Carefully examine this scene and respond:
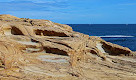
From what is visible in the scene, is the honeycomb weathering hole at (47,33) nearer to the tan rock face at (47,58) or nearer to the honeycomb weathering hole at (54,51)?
the tan rock face at (47,58)

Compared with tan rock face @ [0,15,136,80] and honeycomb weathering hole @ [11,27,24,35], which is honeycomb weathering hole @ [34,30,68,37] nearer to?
tan rock face @ [0,15,136,80]

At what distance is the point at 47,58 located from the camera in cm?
1352

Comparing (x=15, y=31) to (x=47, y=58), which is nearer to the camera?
(x=47, y=58)

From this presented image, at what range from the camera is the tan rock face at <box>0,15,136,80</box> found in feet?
37.0

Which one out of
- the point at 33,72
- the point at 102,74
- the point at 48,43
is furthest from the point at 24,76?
the point at 102,74

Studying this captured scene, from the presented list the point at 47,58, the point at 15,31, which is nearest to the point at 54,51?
the point at 47,58

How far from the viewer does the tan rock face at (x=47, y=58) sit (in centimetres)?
1129

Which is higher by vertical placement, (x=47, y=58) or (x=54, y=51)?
(x=54, y=51)

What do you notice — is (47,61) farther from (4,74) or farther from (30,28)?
(30,28)

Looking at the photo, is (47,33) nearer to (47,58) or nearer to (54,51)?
(54,51)

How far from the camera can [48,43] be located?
48.8ft

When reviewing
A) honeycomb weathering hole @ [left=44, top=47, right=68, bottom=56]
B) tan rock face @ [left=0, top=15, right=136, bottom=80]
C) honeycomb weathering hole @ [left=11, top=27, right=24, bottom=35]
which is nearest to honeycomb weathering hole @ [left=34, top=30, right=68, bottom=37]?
tan rock face @ [left=0, top=15, right=136, bottom=80]

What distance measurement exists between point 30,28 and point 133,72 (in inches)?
343

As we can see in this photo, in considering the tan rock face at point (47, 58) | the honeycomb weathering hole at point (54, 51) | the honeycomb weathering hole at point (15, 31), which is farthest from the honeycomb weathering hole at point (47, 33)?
the honeycomb weathering hole at point (54, 51)
